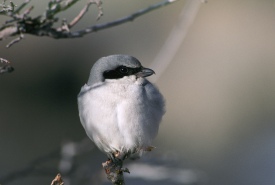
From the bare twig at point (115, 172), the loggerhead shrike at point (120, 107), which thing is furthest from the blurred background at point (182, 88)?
the bare twig at point (115, 172)

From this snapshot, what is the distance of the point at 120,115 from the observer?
4.19 meters

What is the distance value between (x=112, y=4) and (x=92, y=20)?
749 millimetres

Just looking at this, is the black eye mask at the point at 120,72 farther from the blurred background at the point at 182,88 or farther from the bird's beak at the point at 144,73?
the blurred background at the point at 182,88

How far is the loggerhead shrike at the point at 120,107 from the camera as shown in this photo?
13.8 ft

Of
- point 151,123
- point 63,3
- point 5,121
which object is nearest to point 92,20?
point 5,121

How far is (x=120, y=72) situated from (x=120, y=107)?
0.28m

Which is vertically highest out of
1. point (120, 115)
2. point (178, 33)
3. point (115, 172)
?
point (178, 33)

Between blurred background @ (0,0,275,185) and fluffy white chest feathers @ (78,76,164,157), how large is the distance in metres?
2.59

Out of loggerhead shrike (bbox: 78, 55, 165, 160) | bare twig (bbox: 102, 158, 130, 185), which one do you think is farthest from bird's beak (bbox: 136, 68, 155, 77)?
bare twig (bbox: 102, 158, 130, 185)

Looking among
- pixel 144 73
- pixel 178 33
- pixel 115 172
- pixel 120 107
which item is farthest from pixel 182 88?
pixel 115 172

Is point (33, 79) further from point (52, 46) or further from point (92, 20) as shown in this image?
point (92, 20)

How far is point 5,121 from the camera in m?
8.02

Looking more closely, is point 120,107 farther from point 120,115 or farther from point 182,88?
point 182,88

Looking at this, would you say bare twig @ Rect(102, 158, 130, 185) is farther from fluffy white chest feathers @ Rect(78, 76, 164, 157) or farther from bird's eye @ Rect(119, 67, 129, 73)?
bird's eye @ Rect(119, 67, 129, 73)
